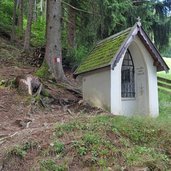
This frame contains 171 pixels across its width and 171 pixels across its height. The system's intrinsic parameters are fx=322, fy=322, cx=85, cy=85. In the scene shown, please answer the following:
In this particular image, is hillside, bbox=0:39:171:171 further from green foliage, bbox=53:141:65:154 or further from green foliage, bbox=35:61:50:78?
green foliage, bbox=35:61:50:78

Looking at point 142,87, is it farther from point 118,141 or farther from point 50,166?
point 50,166

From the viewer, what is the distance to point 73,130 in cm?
730

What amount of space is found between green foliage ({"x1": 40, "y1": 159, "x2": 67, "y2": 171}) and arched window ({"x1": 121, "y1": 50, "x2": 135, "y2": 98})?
5894 millimetres

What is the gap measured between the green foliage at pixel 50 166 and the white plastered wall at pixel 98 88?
4326mm

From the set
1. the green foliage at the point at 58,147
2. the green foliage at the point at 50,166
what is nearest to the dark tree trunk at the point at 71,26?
the green foliage at the point at 58,147

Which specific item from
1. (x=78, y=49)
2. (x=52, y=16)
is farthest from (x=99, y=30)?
(x=52, y=16)

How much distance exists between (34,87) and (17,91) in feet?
1.92

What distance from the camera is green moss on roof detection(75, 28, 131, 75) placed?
1058cm

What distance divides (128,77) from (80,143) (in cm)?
558

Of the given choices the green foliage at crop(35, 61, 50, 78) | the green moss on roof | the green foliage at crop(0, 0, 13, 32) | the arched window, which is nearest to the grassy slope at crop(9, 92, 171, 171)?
the green moss on roof

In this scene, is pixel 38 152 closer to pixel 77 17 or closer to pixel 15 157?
pixel 15 157

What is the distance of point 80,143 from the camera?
663cm

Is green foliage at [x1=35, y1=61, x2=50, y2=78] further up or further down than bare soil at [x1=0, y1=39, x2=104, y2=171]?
further up

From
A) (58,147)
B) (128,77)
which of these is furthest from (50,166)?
(128,77)
